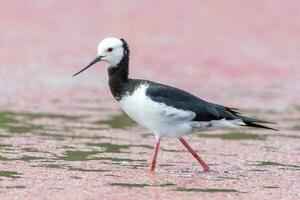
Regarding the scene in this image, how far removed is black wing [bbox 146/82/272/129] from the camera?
9680mm

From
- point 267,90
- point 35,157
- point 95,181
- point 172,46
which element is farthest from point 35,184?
point 172,46

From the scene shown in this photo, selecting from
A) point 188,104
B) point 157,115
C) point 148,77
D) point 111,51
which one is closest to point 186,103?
point 188,104

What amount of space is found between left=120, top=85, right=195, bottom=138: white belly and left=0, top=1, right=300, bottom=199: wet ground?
410 mm

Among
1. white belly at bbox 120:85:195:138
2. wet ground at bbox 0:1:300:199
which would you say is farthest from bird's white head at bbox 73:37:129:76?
wet ground at bbox 0:1:300:199

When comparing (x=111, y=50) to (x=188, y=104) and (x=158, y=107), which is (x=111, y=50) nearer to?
(x=158, y=107)

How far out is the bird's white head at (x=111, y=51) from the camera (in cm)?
991

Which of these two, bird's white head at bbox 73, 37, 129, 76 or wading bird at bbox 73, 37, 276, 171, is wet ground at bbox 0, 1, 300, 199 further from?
bird's white head at bbox 73, 37, 129, 76

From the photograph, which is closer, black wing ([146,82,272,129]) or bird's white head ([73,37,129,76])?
black wing ([146,82,272,129])

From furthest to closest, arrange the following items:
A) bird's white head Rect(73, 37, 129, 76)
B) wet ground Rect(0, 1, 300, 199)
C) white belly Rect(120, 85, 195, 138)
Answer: bird's white head Rect(73, 37, 129, 76), white belly Rect(120, 85, 195, 138), wet ground Rect(0, 1, 300, 199)

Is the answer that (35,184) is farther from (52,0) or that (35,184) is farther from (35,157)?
(52,0)

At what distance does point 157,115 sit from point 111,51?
804mm

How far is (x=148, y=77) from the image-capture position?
19.2 metres

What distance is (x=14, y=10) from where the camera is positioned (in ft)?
78.8

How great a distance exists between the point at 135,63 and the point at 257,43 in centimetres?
360
